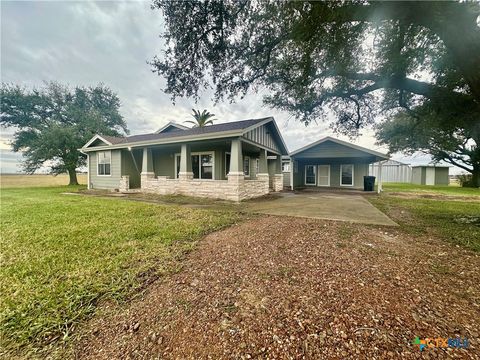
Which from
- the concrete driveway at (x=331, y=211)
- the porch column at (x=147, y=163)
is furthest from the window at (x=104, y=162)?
the concrete driveway at (x=331, y=211)

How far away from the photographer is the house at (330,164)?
47.2 feet

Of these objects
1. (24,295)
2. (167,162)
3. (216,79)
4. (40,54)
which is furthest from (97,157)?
(24,295)

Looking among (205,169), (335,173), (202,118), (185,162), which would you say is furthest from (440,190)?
(185,162)

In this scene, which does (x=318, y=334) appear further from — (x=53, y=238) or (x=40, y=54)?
(x=40, y=54)

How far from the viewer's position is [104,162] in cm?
1358

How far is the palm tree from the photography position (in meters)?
13.3

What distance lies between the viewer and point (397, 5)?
12.0 feet

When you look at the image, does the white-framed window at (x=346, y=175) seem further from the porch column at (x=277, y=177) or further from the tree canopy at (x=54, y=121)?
the tree canopy at (x=54, y=121)

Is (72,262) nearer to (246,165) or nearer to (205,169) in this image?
(205,169)

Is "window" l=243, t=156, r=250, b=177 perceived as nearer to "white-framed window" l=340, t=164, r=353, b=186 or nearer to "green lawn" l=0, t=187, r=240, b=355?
"green lawn" l=0, t=187, r=240, b=355

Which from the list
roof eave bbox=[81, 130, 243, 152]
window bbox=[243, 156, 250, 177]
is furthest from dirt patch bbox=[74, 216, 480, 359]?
window bbox=[243, 156, 250, 177]

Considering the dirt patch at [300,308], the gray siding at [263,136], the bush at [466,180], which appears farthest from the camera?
the bush at [466,180]

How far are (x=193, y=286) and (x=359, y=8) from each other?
589cm

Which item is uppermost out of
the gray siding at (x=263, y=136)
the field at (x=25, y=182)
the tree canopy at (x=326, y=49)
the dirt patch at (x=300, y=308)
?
the tree canopy at (x=326, y=49)
